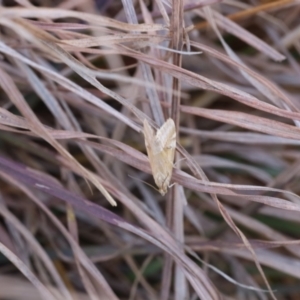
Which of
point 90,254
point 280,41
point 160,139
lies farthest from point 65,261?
point 280,41

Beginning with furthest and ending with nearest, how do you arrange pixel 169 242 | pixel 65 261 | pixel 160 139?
1. pixel 65 261
2. pixel 169 242
3. pixel 160 139

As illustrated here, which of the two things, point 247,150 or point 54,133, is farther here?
point 247,150

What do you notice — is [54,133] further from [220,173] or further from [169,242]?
[220,173]

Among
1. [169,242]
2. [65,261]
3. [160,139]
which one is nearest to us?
[160,139]
